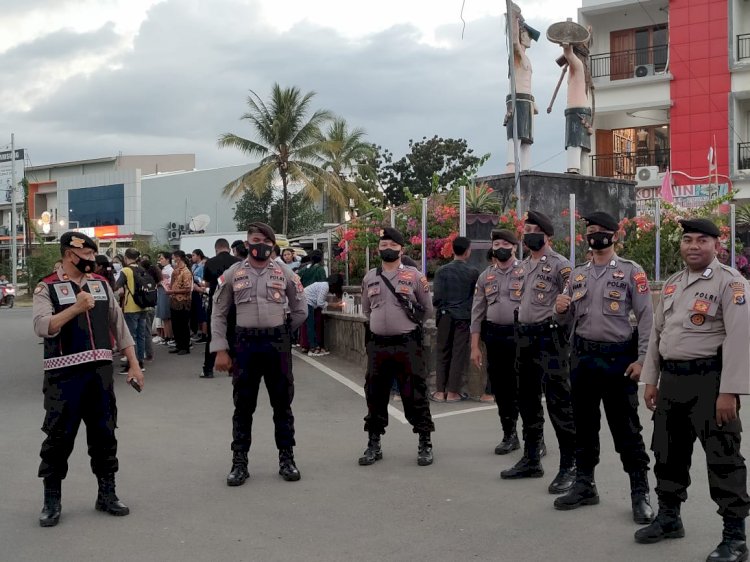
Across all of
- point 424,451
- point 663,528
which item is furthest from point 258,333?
point 663,528

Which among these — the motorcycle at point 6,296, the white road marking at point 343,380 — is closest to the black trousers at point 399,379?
the white road marking at point 343,380

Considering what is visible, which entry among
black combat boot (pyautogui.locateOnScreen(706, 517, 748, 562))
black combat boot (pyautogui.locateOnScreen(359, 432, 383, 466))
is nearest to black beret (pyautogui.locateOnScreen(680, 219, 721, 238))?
black combat boot (pyautogui.locateOnScreen(706, 517, 748, 562))

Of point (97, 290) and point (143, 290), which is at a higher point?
point (97, 290)

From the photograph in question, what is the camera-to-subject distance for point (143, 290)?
12438 millimetres

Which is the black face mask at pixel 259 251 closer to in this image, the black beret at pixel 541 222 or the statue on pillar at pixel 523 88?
the black beret at pixel 541 222

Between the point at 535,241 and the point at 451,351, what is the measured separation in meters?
3.51

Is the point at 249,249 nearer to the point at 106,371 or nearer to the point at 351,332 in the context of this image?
A: the point at 106,371

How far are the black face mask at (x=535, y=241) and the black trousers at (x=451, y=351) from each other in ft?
10.7

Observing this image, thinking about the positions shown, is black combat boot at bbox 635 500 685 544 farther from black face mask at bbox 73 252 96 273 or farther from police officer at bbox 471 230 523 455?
black face mask at bbox 73 252 96 273

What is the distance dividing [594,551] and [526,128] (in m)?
12.3

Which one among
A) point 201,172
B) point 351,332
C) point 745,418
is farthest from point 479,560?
point 201,172

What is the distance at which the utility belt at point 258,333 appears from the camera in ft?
22.2

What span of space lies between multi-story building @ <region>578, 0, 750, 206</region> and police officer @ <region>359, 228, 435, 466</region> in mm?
23104

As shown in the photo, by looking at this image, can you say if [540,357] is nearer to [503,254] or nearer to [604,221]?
[503,254]
